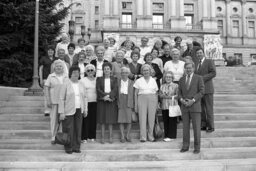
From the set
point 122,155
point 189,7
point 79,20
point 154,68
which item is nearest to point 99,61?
point 154,68

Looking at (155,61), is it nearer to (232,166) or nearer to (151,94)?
(151,94)

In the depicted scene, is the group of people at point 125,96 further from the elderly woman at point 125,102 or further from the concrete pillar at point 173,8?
the concrete pillar at point 173,8

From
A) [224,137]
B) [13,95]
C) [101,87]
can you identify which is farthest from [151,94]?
[13,95]

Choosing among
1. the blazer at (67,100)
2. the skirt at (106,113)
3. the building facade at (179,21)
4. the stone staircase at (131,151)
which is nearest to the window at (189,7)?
the building facade at (179,21)

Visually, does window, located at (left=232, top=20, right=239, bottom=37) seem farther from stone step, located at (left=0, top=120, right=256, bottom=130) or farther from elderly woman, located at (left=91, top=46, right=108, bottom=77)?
elderly woman, located at (left=91, top=46, right=108, bottom=77)

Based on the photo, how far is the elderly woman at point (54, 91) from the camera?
22.5 ft

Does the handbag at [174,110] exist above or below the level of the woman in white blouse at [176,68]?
below

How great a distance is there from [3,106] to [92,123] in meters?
3.96

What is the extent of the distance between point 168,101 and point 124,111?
1.11 meters

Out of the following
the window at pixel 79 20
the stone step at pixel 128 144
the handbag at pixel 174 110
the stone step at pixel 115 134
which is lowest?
the stone step at pixel 128 144

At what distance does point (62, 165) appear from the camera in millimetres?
6160

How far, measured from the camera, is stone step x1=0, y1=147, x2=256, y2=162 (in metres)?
6.57

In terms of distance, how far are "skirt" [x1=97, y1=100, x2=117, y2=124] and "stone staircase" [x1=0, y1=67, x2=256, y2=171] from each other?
56 centimetres

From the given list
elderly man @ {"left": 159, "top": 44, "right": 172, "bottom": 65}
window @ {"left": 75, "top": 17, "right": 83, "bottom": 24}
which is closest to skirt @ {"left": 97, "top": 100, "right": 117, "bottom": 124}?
Answer: elderly man @ {"left": 159, "top": 44, "right": 172, "bottom": 65}
